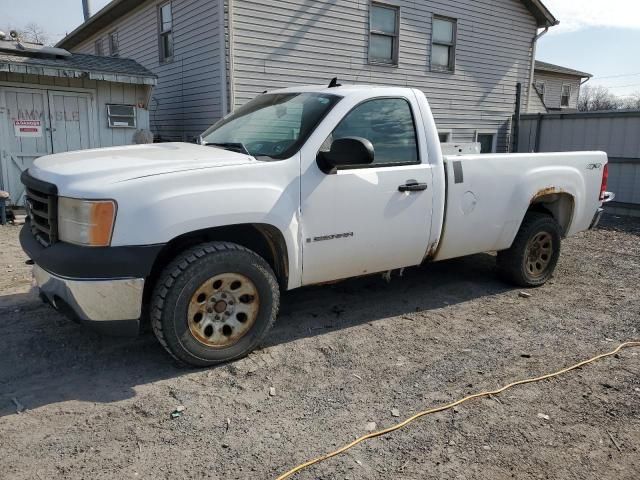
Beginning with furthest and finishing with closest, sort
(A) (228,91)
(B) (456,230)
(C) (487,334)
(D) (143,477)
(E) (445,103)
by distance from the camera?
1. (E) (445,103)
2. (A) (228,91)
3. (B) (456,230)
4. (C) (487,334)
5. (D) (143,477)

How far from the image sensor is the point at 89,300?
3.10m

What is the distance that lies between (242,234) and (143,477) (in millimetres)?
1781

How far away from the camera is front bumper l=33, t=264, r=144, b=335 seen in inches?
121

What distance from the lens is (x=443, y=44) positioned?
14023mm

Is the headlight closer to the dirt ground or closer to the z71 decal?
the dirt ground

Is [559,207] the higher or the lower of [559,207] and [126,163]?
the lower

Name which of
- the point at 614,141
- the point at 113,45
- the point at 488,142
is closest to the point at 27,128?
the point at 113,45

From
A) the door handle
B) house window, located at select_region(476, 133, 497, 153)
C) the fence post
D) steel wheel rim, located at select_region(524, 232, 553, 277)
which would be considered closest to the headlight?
the door handle

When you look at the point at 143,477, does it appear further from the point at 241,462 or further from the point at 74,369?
the point at 74,369

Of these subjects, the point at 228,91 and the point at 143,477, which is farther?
the point at 228,91

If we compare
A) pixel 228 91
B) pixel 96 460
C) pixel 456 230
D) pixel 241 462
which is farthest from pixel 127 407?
pixel 228 91

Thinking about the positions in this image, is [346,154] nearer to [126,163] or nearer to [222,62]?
[126,163]

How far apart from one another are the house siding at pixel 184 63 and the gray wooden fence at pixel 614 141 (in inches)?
345

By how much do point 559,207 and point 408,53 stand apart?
8.70 m
